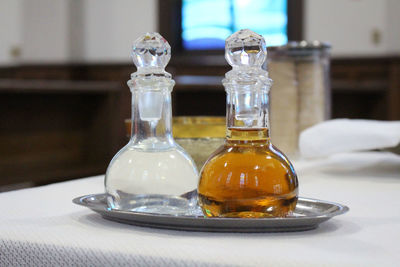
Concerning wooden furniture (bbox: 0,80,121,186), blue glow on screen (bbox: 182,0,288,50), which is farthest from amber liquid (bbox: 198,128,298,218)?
blue glow on screen (bbox: 182,0,288,50)

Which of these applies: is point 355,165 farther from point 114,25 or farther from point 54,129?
point 114,25

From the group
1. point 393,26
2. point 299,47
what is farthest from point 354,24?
point 299,47

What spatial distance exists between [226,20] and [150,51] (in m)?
4.38

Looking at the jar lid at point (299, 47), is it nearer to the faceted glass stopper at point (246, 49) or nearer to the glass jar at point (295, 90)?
the glass jar at point (295, 90)

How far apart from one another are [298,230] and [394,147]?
18.5 inches

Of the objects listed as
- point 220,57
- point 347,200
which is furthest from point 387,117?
point 347,200

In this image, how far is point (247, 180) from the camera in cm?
41

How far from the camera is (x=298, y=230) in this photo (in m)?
0.42

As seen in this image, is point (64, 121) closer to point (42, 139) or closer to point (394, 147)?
point (42, 139)

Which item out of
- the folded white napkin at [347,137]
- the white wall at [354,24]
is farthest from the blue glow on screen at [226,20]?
the folded white napkin at [347,137]

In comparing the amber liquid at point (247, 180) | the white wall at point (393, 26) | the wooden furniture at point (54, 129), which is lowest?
the wooden furniture at point (54, 129)

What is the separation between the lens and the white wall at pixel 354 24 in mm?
4234

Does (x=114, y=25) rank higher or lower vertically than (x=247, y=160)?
higher

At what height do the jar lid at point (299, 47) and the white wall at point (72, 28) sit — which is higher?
the white wall at point (72, 28)
